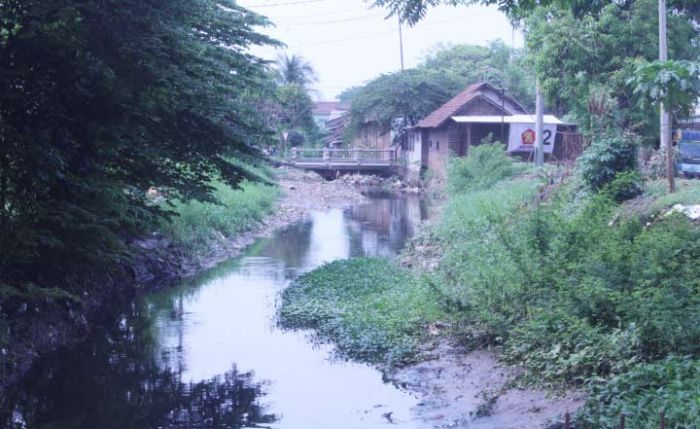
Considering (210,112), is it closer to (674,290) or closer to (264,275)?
(264,275)

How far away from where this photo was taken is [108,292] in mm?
16719

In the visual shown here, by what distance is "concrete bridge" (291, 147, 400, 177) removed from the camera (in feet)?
165

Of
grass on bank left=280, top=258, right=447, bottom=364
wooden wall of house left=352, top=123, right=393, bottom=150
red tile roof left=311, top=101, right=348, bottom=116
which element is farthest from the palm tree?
grass on bank left=280, top=258, right=447, bottom=364

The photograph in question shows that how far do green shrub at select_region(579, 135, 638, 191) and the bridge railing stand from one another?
33.8m

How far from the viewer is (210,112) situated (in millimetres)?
15359

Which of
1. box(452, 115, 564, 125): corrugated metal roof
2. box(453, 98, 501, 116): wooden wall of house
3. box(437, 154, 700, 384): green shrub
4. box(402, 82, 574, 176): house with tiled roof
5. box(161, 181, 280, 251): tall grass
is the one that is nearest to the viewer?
box(437, 154, 700, 384): green shrub

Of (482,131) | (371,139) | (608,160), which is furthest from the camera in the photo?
(371,139)

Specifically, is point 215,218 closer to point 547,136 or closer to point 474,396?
point 547,136

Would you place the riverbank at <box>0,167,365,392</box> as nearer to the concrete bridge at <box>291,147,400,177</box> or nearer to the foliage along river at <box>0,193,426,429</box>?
the foliage along river at <box>0,193,426,429</box>

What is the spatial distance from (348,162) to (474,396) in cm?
4141

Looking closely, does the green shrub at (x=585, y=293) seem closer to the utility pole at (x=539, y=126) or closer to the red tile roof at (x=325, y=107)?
the utility pole at (x=539, y=126)

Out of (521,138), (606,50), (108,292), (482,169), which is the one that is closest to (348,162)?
(521,138)

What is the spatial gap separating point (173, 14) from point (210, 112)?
298 centimetres

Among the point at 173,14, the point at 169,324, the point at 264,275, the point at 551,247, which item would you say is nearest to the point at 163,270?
the point at 264,275
